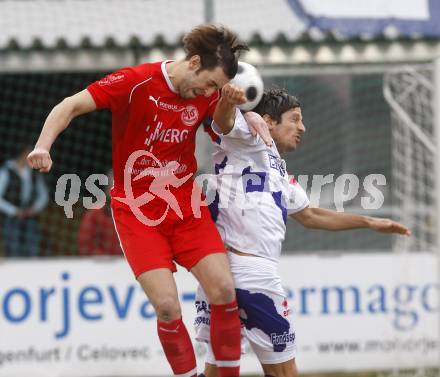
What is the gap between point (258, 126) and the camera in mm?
4621

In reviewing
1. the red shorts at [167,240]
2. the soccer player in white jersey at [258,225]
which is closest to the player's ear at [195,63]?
the soccer player in white jersey at [258,225]

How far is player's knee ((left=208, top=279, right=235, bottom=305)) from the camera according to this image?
4.57 metres

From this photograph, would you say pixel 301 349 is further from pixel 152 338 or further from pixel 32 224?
pixel 32 224

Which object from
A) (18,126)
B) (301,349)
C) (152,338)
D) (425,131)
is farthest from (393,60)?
(18,126)

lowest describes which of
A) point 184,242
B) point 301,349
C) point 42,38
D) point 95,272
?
point 301,349

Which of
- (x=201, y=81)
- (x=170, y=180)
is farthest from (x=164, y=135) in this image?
(x=201, y=81)

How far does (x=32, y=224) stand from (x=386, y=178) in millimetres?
3089

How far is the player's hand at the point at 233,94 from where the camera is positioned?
4.35m

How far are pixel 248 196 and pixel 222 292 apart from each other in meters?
0.50

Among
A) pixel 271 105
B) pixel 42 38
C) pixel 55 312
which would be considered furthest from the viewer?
pixel 42 38

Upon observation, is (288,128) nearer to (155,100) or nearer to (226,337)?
(155,100)

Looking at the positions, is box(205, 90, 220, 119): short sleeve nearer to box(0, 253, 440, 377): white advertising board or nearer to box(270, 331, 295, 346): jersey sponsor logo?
box(270, 331, 295, 346): jersey sponsor logo

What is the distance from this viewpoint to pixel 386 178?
9.06 metres

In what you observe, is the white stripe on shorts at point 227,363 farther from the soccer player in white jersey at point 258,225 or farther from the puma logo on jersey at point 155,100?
the puma logo on jersey at point 155,100
